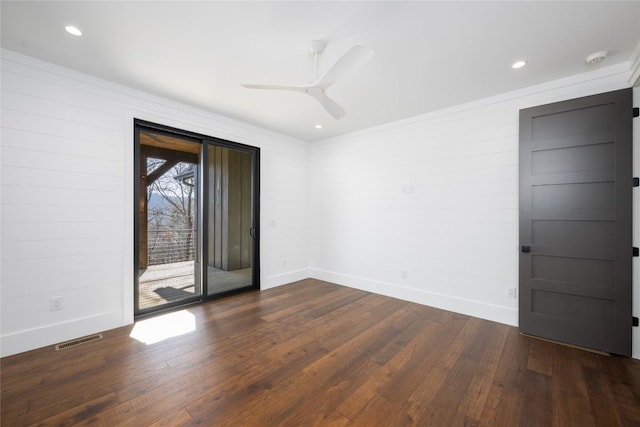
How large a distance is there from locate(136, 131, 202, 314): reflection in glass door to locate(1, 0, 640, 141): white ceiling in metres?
0.88

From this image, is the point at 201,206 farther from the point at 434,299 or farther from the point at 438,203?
the point at 434,299

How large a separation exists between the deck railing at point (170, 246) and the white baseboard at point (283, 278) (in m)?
1.27

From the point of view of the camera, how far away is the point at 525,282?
9.69 ft

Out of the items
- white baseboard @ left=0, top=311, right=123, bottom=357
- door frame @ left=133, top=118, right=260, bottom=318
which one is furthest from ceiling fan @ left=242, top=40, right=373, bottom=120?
white baseboard @ left=0, top=311, right=123, bottom=357

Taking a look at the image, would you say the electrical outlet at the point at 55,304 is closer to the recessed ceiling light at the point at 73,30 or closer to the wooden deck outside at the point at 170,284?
the wooden deck outside at the point at 170,284

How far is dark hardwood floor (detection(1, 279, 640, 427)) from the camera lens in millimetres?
1757

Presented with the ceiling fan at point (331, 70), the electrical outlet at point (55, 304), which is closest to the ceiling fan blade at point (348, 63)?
the ceiling fan at point (331, 70)

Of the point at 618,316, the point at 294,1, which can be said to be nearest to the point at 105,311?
the point at 294,1

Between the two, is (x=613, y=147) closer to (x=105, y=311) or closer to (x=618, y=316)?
(x=618, y=316)

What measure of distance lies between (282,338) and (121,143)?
2879 millimetres

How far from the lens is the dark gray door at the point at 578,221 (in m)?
2.48

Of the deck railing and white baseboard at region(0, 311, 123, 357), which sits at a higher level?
the deck railing

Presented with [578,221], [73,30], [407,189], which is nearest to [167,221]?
[73,30]

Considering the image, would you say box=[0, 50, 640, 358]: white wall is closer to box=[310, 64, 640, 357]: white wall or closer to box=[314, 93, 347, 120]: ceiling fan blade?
box=[310, 64, 640, 357]: white wall
